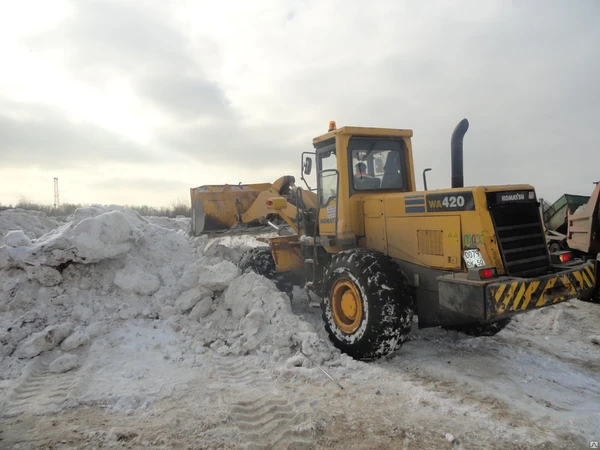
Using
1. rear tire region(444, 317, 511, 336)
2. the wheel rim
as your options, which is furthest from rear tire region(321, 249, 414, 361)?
rear tire region(444, 317, 511, 336)

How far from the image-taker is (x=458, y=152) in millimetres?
5301

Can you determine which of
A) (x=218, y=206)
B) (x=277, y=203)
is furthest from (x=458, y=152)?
(x=218, y=206)

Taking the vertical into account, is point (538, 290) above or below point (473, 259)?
below

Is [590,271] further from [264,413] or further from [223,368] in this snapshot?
[223,368]

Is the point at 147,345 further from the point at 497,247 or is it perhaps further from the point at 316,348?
the point at 497,247

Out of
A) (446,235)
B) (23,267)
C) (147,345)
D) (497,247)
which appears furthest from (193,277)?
(497,247)

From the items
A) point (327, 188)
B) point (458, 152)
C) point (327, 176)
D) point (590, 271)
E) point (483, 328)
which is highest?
point (458, 152)

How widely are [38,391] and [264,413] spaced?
99.2 inches

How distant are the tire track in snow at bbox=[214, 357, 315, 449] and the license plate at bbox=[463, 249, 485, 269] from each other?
2.26m

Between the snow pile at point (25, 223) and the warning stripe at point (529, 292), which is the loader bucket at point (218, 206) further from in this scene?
the snow pile at point (25, 223)

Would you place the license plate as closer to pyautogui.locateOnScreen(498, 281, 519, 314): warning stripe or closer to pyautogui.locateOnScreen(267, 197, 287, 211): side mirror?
pyautogui.locateOnScreen(498, 281, 519, 314): warning stripe

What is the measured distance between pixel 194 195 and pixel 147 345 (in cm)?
389

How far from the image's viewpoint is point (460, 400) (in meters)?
3.99

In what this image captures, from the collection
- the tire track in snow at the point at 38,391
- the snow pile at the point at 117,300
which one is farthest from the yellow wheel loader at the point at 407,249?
the tire track in snow at the point at 38,391
